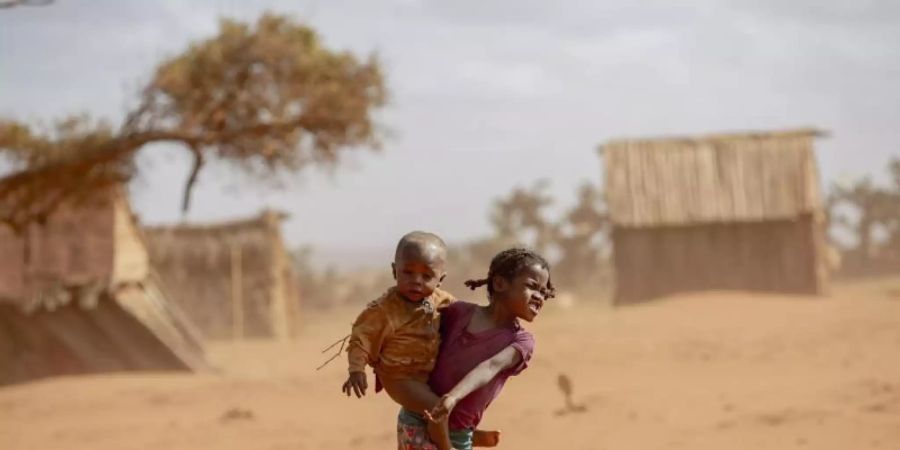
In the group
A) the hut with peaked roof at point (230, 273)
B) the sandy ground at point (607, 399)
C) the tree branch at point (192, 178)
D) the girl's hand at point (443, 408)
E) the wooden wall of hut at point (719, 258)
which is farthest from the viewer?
the hut with peaked roof at point (230, 273)

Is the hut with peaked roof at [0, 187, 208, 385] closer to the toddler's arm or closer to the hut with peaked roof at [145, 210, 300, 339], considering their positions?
the hut with peaked roof at [145, 210, 300, 339]

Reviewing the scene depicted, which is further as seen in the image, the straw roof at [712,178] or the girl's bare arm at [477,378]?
the straw roof at [712,178]

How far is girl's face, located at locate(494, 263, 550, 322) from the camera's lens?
355 cm

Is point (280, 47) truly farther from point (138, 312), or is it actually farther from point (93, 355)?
point (93, 355)

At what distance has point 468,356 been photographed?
3621 mm

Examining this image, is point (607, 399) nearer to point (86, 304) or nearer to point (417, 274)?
point (417, 274)

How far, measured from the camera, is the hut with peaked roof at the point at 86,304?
48.0 feet

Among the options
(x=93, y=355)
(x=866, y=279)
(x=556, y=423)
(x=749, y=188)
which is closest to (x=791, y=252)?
(x=749, y=188)

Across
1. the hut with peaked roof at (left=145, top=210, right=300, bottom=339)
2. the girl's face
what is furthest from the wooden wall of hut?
the girl's face

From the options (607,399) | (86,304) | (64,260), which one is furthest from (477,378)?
(64,260)

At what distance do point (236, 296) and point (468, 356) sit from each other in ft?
75.0

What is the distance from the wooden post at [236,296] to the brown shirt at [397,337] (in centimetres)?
2263

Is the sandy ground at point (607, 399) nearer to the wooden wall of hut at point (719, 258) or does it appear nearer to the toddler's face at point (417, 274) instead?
the toddler's face at point (417, 274)

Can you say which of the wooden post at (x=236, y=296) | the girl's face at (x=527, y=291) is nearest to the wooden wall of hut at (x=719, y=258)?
the wooden post at (x=236, y=296)
